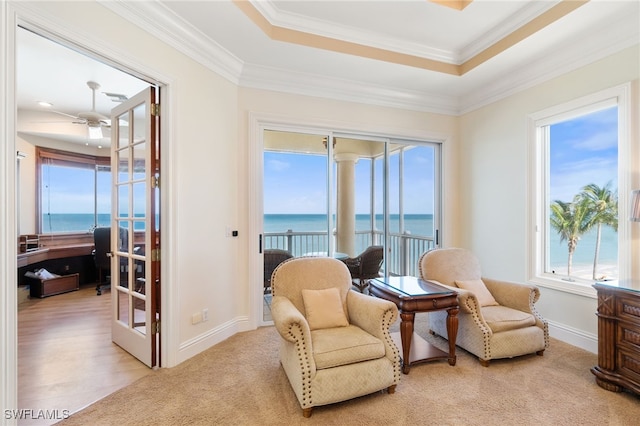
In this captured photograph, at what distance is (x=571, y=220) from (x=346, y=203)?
2.41 metres

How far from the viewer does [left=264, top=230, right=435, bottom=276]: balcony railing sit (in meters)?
3.77

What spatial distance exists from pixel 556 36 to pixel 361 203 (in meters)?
2.54

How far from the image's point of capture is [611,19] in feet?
8.33

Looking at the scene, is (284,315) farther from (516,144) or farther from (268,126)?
(516,144)

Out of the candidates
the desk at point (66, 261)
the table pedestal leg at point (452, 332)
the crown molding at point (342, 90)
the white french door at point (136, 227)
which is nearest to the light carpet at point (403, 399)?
the table pedestal leg at point (452, 332)

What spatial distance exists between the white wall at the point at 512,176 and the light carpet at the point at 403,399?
0.55 m

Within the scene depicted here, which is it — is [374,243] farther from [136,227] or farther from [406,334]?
[136,227]

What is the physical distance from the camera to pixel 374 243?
4.21 metres

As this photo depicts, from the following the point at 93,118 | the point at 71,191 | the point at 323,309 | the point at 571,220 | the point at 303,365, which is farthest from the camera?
the point at 71,191

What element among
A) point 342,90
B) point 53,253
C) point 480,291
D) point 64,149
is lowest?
point 480,291

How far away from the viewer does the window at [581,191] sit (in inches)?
106

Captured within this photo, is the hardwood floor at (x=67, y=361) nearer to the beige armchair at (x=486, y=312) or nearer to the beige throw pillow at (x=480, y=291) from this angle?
the beige armchair at (x=486, y=312)

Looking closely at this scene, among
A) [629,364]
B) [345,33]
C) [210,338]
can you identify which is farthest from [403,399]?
[345,33]

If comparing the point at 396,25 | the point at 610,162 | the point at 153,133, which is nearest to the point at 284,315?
the point at 153,133
